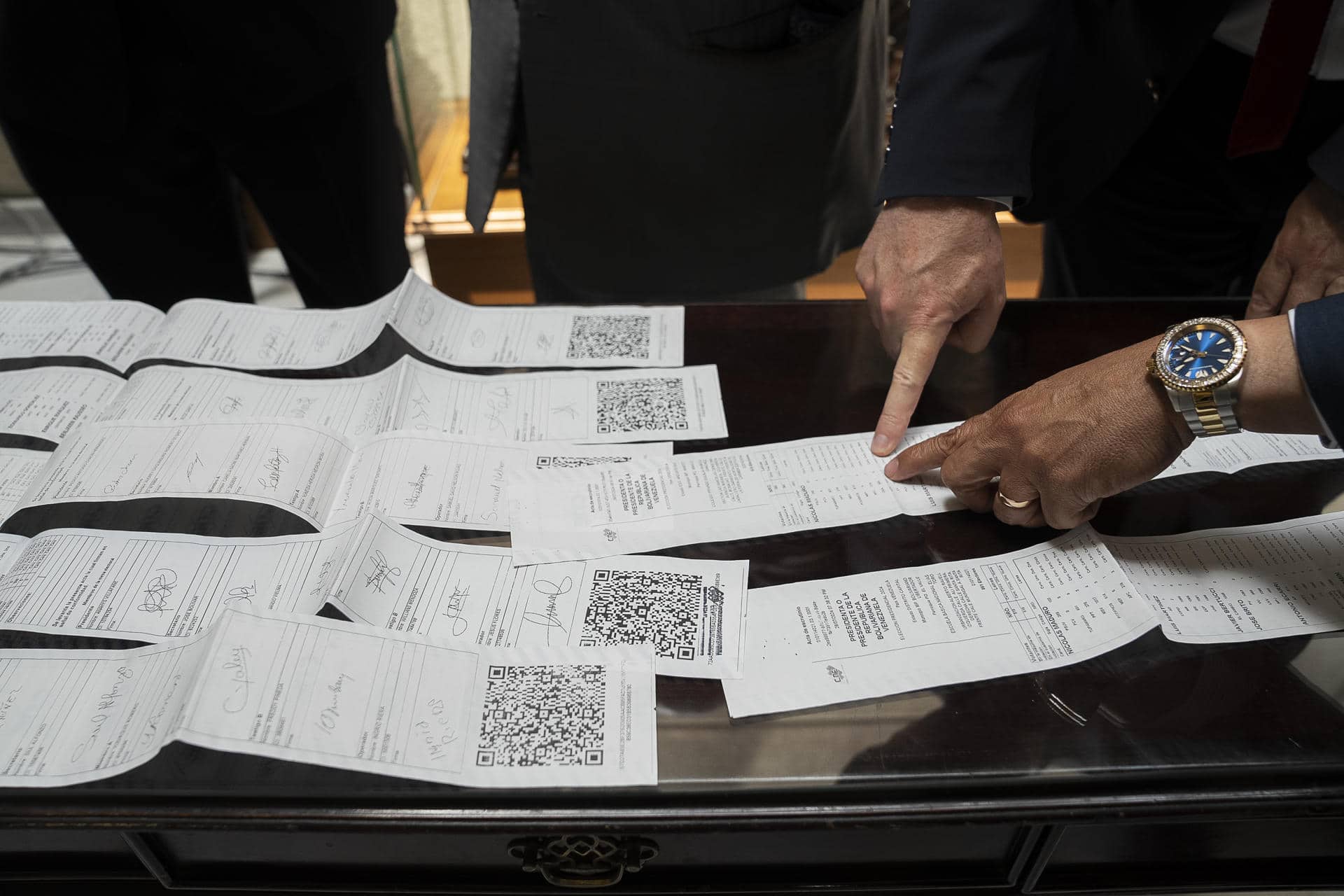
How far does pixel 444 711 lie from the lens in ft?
1.74

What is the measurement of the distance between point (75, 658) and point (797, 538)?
0.52 metres

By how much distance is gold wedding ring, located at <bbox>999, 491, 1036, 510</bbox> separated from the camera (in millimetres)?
647

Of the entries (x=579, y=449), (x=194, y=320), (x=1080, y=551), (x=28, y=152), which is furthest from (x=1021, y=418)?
(x=28, y=152)

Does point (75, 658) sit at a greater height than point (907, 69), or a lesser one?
lesser

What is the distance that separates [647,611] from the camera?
61 centimetres

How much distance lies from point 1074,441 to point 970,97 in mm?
329

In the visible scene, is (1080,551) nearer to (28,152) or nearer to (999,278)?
(999,278)

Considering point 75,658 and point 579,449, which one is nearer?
point 75,658
